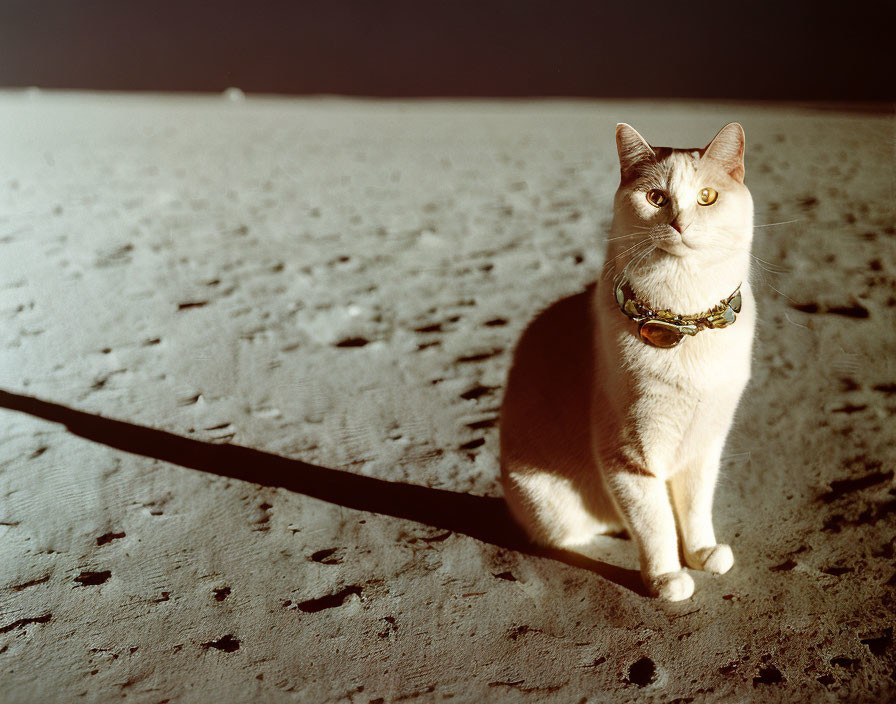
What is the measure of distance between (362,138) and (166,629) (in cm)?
533

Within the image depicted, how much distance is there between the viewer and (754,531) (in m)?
1.67

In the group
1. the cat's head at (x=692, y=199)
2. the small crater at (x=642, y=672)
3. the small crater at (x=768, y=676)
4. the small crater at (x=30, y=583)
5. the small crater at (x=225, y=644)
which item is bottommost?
the small crater at (x=225, y=644)

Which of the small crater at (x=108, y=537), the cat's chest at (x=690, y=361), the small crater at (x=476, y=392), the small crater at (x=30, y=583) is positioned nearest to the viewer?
the cat's chest at (x=690, y=361)

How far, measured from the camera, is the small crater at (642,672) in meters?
1.28

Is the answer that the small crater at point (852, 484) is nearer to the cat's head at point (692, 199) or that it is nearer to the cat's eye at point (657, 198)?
the cat's head at point (692, 199)

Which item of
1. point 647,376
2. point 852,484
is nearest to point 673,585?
point 647,376

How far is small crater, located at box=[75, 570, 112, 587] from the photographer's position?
4.91 ft

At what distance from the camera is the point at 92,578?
151 centimetres

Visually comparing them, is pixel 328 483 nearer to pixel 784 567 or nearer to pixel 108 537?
pixel 108 537

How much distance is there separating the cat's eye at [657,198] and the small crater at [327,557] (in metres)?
1.03

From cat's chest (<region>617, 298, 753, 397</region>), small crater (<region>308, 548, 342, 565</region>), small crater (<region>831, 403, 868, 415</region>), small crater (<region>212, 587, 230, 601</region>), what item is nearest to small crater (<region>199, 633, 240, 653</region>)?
small crater (<region>212, 587, 230, 601</region>)

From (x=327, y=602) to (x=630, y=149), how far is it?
109 centimetres

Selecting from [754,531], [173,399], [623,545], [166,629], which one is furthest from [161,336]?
[754,531]

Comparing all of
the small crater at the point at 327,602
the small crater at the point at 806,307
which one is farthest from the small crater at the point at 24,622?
the small crater at the point at 806,307
